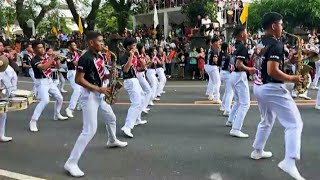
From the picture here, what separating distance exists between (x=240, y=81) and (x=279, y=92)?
2749 millimetres

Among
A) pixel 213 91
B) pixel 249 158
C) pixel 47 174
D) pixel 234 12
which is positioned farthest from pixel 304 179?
pixel 234 12

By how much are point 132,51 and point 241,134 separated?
2484 mm

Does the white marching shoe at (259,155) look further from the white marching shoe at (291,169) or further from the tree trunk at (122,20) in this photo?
the tree trunk at (122,20)

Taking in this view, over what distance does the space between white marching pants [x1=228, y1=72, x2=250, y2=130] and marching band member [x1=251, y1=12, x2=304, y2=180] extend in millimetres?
2087

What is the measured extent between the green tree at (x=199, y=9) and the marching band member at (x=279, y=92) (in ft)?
61.8

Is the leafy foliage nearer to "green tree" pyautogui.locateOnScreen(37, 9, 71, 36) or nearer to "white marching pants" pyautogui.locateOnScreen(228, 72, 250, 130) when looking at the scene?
"white marching pants" pyautogui.locateOnScreen(228, 72, 250, 130)

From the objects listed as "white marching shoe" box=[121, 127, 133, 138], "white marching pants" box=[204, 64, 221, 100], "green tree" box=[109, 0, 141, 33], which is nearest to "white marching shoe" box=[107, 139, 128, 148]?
"white marching shoe" box=[121, 127, 133, 138]

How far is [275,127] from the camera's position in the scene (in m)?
9.28

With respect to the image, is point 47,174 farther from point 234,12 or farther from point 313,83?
point 234,12

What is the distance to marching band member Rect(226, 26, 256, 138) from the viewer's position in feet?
26.5

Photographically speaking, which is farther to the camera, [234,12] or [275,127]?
[234,12]

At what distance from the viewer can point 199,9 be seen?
24828 mm

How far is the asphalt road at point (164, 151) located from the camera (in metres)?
6.35

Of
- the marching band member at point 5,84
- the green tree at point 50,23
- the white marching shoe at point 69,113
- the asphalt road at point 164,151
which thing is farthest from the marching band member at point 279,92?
the green tree at point 50,23
